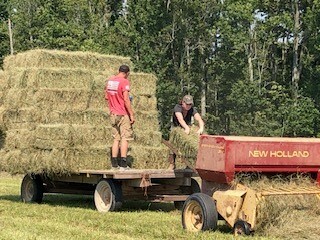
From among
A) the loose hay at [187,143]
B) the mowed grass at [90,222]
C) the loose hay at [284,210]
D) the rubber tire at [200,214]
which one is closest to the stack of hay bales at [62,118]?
the mowed grass at [90,222]

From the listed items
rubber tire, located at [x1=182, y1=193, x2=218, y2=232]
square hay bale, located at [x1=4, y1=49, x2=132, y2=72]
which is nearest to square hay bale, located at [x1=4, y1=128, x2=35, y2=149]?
square hay bale, located at [x1=4, y1=49, x2=132, y2=72]

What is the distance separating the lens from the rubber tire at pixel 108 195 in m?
12.0

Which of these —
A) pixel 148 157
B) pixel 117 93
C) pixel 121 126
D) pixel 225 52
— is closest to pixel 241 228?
pixel 121 126

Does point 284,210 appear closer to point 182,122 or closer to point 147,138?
point 182,122

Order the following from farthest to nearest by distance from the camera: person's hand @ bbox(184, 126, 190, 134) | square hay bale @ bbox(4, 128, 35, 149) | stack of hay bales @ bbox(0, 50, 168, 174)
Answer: square hay bale @ bbox(4, 128, 35, 149)
stack of hay bales @ bbox(0, 50, 168, 174)
person's hand @ bbox(184, 126, 190, 134)

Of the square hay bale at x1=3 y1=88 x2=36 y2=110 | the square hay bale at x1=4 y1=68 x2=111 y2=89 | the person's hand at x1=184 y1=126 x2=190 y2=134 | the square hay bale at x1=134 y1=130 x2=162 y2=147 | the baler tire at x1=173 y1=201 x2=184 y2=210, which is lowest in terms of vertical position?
the baler tire at x1=173 y1=201 x2=184 y2=210

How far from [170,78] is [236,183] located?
1637 inches

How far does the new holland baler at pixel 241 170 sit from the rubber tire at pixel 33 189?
551 centimetres

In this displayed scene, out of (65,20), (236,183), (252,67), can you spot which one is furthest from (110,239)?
(65,20)

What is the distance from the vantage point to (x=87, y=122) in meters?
13.7

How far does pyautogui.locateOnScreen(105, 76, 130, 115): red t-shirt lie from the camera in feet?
41.4

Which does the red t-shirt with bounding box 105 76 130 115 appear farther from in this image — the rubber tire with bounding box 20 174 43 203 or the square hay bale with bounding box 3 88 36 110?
the rubber tire with bounding box 20 174 43 203

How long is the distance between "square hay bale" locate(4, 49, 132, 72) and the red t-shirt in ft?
6.85

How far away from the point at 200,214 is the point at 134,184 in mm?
2960
